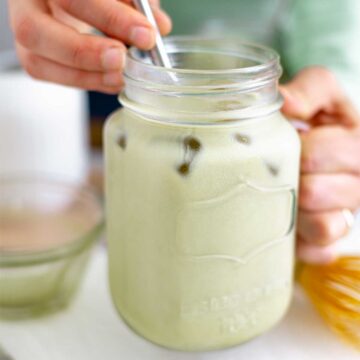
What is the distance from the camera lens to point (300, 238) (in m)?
0.53

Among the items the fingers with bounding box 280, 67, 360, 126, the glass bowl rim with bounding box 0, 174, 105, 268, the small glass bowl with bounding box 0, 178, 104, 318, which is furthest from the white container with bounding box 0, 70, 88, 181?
the fingers with bounding box 280, 67, 360, 126

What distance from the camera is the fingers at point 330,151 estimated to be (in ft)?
1.66

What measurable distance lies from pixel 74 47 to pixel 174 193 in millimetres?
129

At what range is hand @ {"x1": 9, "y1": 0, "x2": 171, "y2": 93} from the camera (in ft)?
1.38

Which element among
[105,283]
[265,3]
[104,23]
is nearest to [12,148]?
[105,283]

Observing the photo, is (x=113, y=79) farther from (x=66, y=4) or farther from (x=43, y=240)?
(x=43, y=240)

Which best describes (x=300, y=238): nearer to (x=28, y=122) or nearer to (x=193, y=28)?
(x=28, y=122)

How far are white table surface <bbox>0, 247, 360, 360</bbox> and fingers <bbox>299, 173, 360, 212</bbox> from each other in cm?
10

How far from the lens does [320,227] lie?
0.51 meters

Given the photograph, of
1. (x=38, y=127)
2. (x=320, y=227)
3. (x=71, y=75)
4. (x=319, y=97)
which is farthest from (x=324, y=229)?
(x=38, y=127)

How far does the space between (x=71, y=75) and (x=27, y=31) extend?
0.04 metres

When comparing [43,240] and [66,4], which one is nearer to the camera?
[66,4]

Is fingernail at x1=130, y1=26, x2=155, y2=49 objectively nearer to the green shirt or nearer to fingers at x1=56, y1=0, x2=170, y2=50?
fingers at x1=56, y1=0, x2=170, y2=50

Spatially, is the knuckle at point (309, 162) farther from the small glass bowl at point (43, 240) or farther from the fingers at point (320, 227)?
the small glass bowl at point (43, 240)
